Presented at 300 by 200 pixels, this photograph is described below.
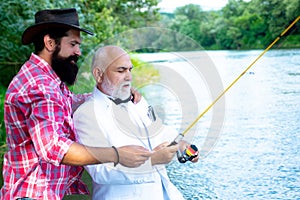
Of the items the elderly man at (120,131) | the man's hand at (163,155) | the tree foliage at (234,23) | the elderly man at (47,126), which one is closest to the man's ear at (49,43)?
the elderly man at (47,126)

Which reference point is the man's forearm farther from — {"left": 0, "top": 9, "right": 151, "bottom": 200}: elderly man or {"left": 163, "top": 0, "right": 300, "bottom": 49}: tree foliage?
{"left": 163, "top": 0, "right": 300, "bottom": 49}: tree foliage

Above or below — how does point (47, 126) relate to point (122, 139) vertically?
above

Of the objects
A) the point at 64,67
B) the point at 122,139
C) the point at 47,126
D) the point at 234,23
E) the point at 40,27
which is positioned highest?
the point at 40,27

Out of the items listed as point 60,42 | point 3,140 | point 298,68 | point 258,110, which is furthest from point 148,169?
point 298,68

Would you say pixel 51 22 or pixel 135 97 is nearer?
pixel 51 22

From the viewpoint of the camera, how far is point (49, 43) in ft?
7.24

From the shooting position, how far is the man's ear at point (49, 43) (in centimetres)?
220

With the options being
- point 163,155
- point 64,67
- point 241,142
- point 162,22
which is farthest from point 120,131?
point 162,22

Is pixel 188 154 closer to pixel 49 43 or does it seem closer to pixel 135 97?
pixel 135 97

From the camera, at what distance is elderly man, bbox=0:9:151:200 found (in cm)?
198

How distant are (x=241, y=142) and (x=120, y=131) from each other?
19.7ft

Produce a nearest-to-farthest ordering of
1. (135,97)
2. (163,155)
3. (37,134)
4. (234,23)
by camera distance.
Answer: (37,134) < (163,155) < (135,97) < (234,23)

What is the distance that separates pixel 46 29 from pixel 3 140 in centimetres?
472

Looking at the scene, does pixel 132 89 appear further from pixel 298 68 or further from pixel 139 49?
pixel 298 68
